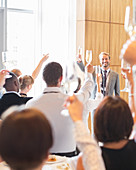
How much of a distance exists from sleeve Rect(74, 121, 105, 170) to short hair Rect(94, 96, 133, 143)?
0.51 feet

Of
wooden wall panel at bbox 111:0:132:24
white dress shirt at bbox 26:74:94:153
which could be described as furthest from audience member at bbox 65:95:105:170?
wooden wall panel at bbox 111:0:132:24

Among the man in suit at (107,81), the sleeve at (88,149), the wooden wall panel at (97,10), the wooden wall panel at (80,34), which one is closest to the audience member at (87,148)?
the sleeve at (88,149)

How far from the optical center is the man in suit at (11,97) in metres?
3.08

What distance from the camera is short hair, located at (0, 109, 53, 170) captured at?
1.12 m

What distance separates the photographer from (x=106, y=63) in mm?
6016

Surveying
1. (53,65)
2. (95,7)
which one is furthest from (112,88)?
(53,65)

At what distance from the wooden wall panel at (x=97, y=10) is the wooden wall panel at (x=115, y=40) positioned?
11.1 inches

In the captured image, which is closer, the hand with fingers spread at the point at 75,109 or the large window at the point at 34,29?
the hand with fingers spread at the point at 75,109

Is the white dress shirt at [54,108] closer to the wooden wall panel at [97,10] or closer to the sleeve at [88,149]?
the sleeve at [88,149]

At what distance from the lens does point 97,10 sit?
6902 mm

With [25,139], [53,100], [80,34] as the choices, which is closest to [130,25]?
[53,100]

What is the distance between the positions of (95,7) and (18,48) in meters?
1.81

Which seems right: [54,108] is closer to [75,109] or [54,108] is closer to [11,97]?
[11,97]

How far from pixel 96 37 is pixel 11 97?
407 centimetres
